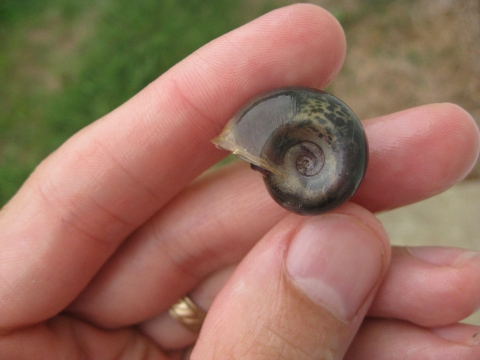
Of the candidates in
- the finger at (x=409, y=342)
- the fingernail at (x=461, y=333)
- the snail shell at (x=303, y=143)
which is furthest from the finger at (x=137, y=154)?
the fingernail at (x=461, y=333)

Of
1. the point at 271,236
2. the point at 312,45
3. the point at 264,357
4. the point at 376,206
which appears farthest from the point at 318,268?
the point at 312,45

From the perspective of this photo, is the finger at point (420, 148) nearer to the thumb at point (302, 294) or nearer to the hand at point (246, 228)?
the hand at point (246, 228)

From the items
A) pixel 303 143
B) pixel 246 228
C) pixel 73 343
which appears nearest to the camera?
pixel 303 143

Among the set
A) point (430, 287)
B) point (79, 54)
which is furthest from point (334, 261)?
point (79, 54)

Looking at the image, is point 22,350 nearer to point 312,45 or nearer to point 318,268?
point 318,268

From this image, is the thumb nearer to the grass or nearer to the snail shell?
the snail shell

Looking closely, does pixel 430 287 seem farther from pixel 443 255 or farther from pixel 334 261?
pixel 334 261

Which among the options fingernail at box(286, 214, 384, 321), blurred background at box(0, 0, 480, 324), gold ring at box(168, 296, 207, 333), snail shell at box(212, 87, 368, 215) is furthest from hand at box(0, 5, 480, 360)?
blurred background at box(0, 0, 480, 324)

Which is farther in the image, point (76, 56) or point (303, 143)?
point (76, 56)

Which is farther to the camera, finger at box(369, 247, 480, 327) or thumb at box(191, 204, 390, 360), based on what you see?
finger at box(369, 247, 480, 327)
